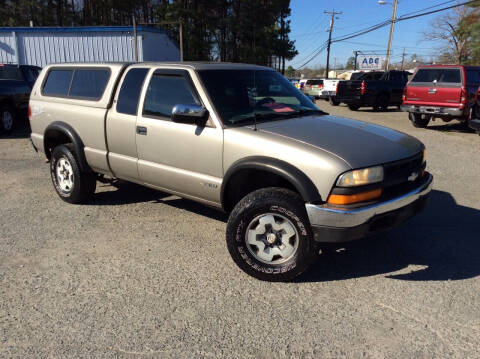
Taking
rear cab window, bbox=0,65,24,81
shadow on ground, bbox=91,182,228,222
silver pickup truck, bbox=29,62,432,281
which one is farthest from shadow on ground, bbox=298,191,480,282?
rear cab window, bbox=0,65,24,81

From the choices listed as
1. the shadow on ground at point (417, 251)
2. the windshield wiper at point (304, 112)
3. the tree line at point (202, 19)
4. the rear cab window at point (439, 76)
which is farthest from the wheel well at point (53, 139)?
the tree line at point (202, 19)

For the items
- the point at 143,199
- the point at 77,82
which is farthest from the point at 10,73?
the point at 143,199

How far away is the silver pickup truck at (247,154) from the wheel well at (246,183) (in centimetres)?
1

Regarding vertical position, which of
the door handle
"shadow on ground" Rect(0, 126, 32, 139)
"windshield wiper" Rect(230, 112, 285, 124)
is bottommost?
"shadow on ground" Rect(0, 126, 32, 139)

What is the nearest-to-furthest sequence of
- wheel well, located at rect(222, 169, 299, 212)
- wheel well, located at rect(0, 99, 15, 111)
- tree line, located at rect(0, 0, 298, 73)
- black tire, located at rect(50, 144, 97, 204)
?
wheel well, located at rect(222, 169, 299, 212) < black tire, located at rect(50, 144, 97, 204) < wheel well, located at rect(0, 99, 15, 111) < tree line, located at rect(0, 0, 298, 73)

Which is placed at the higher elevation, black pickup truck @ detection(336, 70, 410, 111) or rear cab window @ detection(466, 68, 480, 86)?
rear cab window @ detection(466, 68, 480, 86)

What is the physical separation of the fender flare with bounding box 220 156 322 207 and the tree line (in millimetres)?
32685

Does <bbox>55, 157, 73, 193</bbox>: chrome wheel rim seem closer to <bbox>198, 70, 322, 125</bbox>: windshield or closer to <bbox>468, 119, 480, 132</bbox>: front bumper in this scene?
<bbox>198, 70, 322, 125</bbox>: windshield

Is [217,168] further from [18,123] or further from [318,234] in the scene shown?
[18,123]

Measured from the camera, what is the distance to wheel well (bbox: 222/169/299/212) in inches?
138

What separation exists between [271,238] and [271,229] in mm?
75

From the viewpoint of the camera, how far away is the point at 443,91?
37.8 ft

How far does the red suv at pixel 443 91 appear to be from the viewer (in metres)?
11.2

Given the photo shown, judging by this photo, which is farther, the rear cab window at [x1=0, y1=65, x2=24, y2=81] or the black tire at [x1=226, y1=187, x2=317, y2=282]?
the rear cab window at [x1=0, y1=65, x2=24, y2=81]
